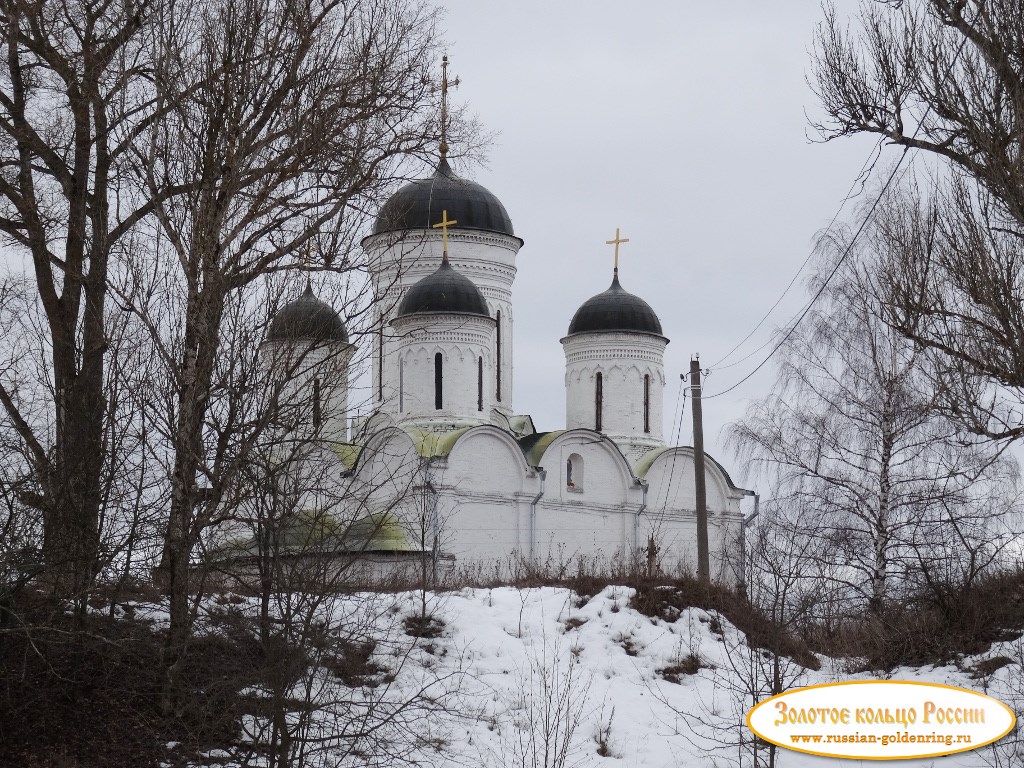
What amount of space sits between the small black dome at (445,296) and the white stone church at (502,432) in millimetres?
32

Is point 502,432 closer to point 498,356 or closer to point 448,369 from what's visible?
point 448,369

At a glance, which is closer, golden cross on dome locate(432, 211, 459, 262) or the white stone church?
the white stone church

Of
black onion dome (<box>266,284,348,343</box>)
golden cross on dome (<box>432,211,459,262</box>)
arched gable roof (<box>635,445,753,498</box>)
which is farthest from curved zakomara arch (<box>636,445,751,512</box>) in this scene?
black onion dome (<box>266,284,348,343</box>)

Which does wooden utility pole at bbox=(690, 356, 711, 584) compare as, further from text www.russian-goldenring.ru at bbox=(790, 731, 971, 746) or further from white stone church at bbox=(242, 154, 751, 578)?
text www.russian-goldenring.ru at bbox=(790, 731, 971, 746)

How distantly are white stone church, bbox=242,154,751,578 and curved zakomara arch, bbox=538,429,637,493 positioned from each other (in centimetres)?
3

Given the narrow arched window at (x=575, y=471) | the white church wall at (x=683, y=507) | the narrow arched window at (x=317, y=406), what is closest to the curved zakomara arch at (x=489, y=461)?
the narrow arched window at (x=575, y=471)

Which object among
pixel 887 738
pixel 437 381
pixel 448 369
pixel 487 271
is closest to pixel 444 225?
pixel 487 271

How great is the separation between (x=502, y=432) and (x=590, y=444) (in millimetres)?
2789

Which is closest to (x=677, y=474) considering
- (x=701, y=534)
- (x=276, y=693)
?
(x=701, y=534)

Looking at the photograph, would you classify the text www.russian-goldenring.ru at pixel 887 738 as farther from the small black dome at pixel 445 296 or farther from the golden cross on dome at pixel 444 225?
the golden cross on dome at pixel 444 225

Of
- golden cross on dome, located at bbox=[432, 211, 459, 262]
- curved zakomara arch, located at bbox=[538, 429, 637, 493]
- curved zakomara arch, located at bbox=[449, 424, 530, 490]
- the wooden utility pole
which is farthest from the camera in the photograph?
golden cross on dome, located at bbox=[432, 211, 459, 262]

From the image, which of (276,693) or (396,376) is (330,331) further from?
(396,376)

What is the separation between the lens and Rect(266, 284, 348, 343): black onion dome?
9.20 m

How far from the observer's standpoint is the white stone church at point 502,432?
24.6 metres
